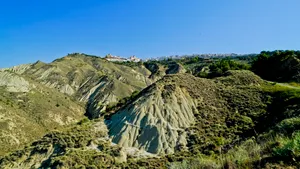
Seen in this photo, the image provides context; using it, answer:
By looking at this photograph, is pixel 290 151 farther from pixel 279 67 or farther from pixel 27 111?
pixel 27 111

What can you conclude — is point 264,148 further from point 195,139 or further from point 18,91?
point 18,91

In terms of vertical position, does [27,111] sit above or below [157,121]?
above

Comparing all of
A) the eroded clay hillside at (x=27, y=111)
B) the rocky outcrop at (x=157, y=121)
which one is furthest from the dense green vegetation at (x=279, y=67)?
the eroded clay hillside at (x=27, y=111)

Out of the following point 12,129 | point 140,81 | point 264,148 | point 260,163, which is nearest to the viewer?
point 260,163

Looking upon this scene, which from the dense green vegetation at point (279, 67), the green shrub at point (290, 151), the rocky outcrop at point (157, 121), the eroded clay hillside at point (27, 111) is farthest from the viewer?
the eroded clay hillside at point (27, 111)

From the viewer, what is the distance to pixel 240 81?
45.0 meters

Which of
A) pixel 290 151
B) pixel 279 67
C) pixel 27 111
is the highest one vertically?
pixel 279 67

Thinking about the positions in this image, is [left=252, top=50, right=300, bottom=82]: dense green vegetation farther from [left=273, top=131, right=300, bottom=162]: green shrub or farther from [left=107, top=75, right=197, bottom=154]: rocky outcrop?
[left=273, top=131, right=300, bottom=162]: green shrub

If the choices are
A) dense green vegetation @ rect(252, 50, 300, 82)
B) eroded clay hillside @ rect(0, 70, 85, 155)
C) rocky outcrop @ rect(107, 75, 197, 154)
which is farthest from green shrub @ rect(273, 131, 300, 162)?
eroded clay hillside @ rect(0, 70, 85, 155)

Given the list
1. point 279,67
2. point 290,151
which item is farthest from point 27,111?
point 290,151

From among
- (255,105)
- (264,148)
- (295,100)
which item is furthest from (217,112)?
(264,148)

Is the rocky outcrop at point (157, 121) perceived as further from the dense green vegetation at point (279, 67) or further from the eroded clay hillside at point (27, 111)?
the eroded clay hillside at point (27, 111)

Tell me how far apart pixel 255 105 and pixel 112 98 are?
7186 centimetres

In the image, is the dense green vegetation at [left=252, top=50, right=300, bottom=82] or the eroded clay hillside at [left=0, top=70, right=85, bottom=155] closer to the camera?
the dense green vegetation at [left=252, top=50, right=300, bottom=82]
